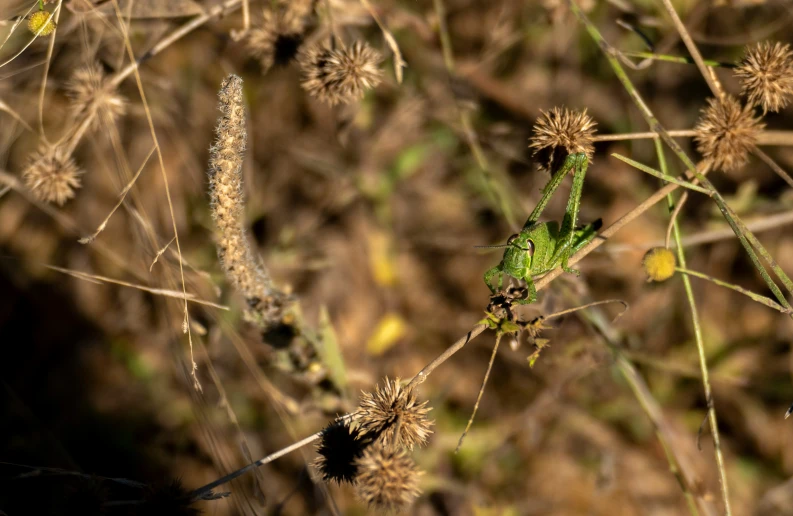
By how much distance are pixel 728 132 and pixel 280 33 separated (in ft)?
5.16

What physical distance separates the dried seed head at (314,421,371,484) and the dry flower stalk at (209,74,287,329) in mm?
498

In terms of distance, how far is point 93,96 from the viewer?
2.05 m

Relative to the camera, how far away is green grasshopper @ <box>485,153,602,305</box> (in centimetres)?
149

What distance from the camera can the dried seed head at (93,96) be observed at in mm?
2045

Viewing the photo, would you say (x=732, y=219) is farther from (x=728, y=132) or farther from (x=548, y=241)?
(x=548, y=241)

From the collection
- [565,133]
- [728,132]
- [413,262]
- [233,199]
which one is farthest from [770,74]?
[413,262]

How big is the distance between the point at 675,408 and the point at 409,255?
156 cm

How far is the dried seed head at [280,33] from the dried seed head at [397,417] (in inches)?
53.6

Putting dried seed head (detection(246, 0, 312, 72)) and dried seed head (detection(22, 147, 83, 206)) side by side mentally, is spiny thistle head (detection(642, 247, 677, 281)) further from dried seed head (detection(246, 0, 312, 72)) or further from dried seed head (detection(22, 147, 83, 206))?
dried seed head (detection(22, 147, 83, 206))

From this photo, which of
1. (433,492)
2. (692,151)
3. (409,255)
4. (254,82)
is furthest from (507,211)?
(254,82)

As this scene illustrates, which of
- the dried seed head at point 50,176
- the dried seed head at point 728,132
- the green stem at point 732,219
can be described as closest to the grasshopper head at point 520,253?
the green stem at point 732,219

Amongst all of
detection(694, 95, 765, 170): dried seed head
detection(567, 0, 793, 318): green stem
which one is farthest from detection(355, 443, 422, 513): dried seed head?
detection(694, 95, 765, 170): dried seed head

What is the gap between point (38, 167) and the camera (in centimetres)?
195

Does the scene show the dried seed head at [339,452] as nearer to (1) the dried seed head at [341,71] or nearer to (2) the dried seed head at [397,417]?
(2) the dried seed head at [397,417]
